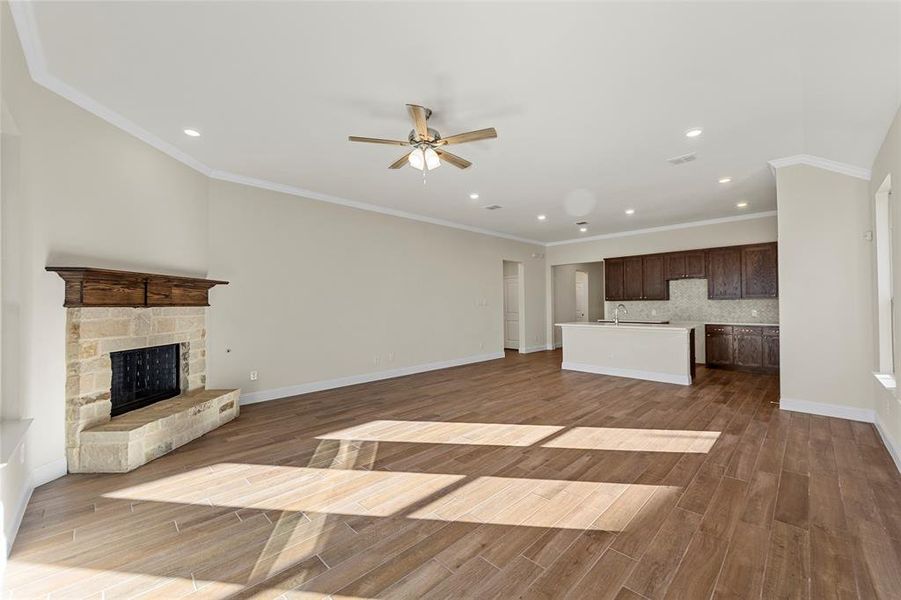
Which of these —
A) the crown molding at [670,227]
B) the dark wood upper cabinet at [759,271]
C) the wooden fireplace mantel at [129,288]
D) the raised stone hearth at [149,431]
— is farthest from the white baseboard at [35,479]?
the dark wood upper cabinet at [759,271]

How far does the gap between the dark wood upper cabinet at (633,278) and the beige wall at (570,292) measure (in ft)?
6.15

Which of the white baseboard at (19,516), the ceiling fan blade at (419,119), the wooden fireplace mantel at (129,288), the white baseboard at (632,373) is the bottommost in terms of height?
the white baseboard at (19,516)

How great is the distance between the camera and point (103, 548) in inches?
77.2

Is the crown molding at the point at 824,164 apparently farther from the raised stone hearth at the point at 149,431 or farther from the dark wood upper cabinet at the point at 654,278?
the raised stone hearth at the point at 149,431

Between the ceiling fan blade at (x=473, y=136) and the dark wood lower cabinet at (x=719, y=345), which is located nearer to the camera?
the ceiling fan blade at (x=473, y=136)

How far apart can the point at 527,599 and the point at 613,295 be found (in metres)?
7.91

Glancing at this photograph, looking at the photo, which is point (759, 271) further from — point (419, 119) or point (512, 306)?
point (419, 119)

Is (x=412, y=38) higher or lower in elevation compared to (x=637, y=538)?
higher

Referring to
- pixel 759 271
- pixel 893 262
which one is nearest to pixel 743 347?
pixel 759 271

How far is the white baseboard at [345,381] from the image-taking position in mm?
4797

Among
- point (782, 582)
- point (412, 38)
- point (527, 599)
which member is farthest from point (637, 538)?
point (412, 38)

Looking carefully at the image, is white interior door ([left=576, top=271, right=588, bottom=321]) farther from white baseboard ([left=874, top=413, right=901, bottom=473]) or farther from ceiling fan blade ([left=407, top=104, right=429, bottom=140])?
ceiling fan blade ([left=407, top=104, right=429, bottom=140])

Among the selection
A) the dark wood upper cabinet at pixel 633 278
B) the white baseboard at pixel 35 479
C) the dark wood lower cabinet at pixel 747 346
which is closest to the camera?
the white baseboard at pixel 35 479

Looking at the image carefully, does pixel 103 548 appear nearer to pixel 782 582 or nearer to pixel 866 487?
pixel 782 582
